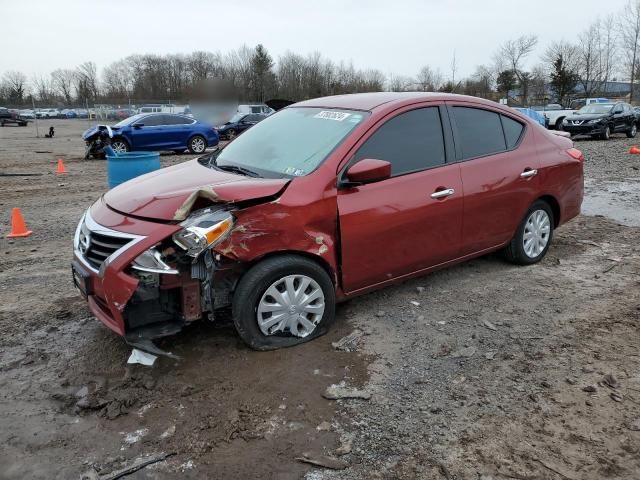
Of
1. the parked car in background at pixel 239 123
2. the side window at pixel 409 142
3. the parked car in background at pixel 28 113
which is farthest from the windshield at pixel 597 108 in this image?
the parked car in background at pixel 28 113

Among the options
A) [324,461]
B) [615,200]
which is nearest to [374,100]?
[324,461]

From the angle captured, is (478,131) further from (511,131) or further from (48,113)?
(48,113)

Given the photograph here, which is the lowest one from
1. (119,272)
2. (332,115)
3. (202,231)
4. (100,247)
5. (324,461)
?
(324,461)

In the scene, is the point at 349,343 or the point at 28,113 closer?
the point at 349,343

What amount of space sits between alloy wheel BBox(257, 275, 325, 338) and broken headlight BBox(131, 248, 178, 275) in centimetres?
67

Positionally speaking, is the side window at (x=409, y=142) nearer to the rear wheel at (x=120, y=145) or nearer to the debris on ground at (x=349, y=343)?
the debris on ground at (x=349, y=343)

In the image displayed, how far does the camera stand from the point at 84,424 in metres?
2.92

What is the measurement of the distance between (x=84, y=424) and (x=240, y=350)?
1.06m

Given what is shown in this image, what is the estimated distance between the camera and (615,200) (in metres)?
8.63

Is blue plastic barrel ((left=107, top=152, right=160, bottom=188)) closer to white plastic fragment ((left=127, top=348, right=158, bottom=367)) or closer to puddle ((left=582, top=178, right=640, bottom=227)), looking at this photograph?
white plastic fragment ((left=127, top=348, right=158, bottom=367))

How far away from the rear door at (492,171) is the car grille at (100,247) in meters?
2.73

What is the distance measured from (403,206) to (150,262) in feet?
6.14

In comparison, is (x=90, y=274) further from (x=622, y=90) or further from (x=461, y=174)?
(x=622, y=90)

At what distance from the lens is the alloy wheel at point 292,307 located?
347cm
